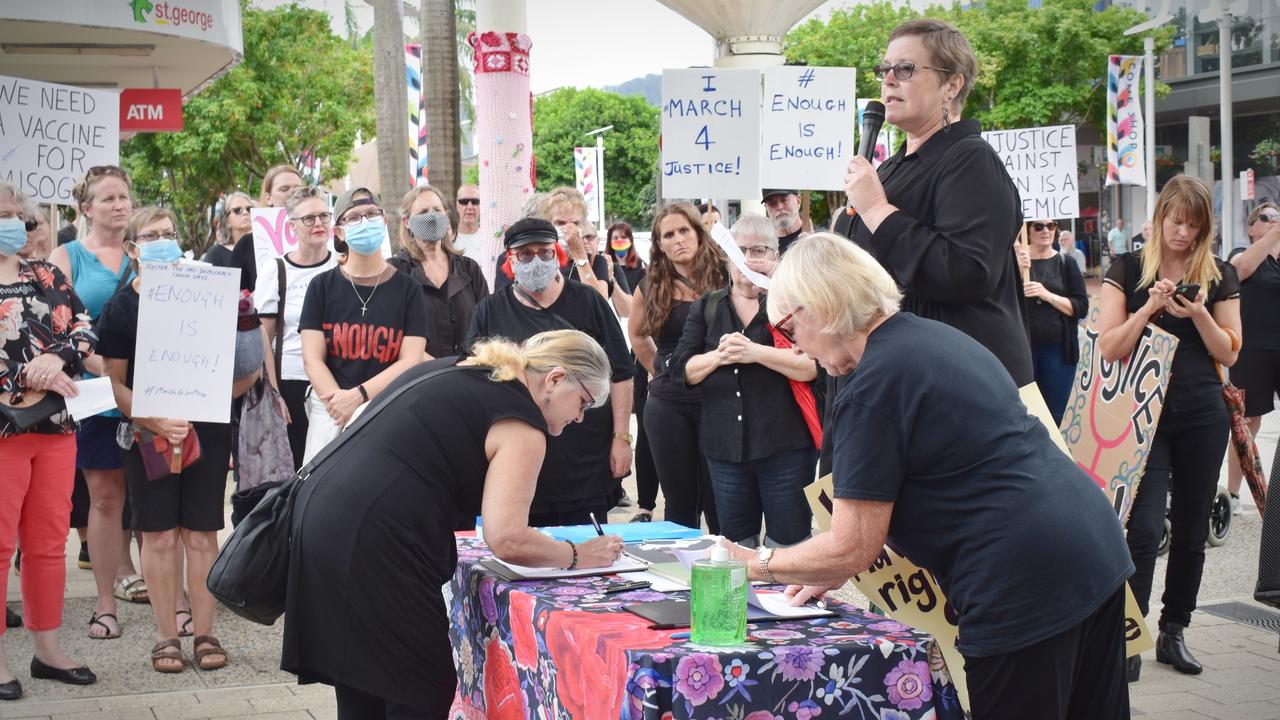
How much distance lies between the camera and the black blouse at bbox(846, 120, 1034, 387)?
11.9 feet

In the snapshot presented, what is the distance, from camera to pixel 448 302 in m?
7.45

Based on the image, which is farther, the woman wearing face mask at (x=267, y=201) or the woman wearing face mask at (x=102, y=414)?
the woman wearing face mask at (x=267, y=201)

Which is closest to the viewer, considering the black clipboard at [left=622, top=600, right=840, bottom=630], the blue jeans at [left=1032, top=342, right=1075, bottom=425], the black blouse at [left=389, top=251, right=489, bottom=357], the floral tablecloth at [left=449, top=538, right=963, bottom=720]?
the floral tablecloth at [left=449, top=538, right=963, bottom=720]

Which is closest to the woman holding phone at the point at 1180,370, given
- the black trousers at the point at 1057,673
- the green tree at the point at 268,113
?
the black trousers at the point at 1057,673

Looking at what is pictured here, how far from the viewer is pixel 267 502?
3.70 meters

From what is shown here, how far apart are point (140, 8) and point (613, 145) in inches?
2869

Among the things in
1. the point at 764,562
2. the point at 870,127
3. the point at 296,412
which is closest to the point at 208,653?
the point at 296,412

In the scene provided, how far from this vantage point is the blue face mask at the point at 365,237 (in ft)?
20.7

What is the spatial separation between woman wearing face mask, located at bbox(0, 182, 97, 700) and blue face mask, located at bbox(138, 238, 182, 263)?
40cm

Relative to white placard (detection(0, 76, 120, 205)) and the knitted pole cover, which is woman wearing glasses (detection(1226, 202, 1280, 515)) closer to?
the knitted pole cover

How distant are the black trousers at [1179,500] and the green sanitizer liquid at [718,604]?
3.04 meters

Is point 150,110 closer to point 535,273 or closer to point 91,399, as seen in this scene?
point 91,399

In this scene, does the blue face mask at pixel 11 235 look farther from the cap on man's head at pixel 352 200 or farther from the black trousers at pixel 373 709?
the black trousers at pixel 373 709

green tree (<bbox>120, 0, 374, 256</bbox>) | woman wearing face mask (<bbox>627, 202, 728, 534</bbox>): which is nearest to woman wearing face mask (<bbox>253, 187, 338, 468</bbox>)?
woman wearing face mask (<bbox>627, 202, 728, 534</bbox>)
